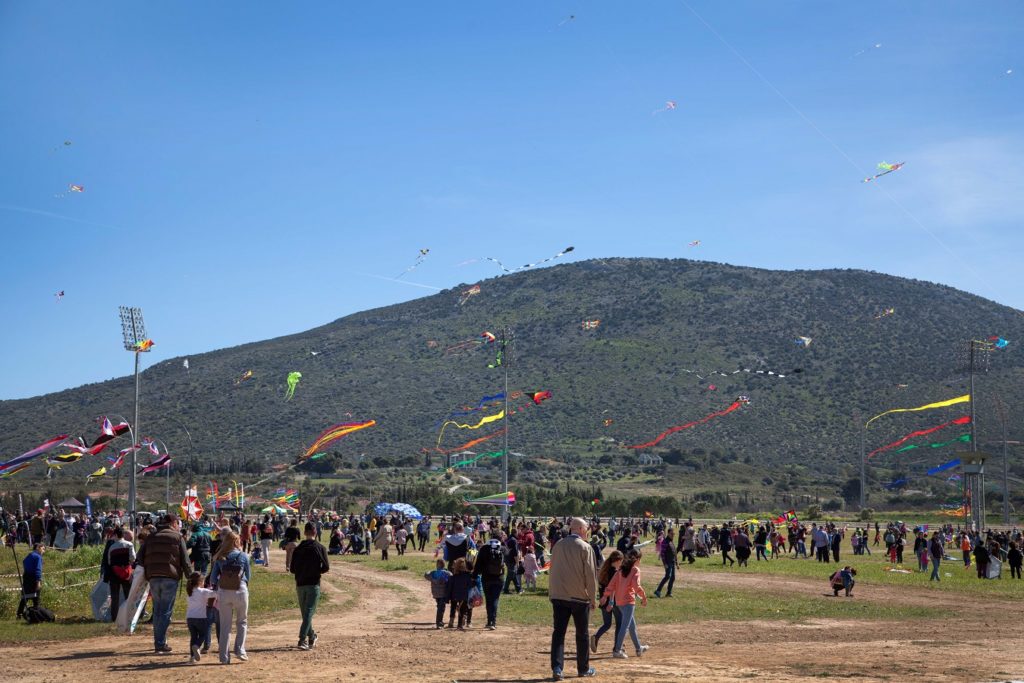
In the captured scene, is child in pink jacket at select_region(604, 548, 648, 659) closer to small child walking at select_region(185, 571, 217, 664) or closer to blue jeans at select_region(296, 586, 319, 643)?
blue jeans at select_region(296, 586, 319, 643)

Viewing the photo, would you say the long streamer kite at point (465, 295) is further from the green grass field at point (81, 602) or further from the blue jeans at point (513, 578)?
the blue jeans at point (513, 578)

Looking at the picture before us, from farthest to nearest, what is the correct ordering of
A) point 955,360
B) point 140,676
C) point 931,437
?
point 955,360, point 931,437, point 140,676

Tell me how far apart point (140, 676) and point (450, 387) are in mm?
109191

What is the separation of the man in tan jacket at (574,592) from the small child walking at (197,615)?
149 inches

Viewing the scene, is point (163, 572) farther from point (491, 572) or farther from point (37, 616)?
point (491, 572)

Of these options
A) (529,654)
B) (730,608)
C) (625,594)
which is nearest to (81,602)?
(529,654)

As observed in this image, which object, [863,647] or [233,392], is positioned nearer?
[863,647]

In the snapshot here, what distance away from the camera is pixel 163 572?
12125mm

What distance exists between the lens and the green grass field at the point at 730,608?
18156 millimetres

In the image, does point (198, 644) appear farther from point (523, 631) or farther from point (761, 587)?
point (761, 587)

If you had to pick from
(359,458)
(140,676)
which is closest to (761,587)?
(140,676)

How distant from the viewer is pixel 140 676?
1062 centimetres

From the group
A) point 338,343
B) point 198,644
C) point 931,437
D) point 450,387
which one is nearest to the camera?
point 198,644

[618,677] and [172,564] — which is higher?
[172,564]
